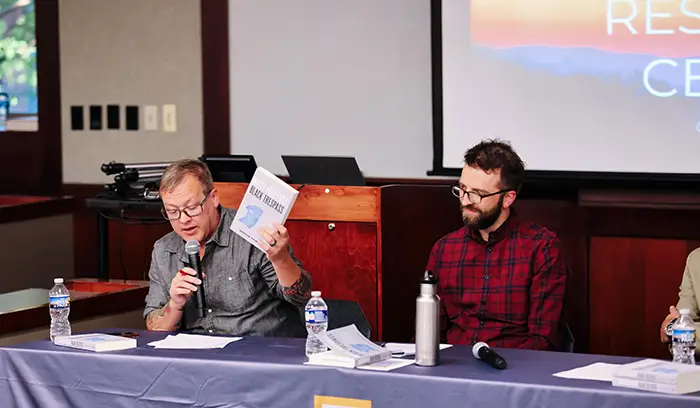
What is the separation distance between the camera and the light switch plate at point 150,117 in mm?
5680

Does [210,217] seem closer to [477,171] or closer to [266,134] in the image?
[477,171]

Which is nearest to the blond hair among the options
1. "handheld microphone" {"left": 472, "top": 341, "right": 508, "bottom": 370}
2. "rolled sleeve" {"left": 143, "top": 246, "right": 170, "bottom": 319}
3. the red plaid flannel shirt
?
"rolled sleeve" {"left": 143, "top": 246, "right": 170, "bottom": 319}

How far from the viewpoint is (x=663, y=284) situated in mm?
4566

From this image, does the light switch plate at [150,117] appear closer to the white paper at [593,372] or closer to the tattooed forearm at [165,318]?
the tattooed forearm at [165,318]

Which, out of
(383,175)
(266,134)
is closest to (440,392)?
(383,175)

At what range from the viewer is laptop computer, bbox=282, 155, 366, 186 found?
4.38 meters

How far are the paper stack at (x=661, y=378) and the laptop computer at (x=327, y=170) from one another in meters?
2.07

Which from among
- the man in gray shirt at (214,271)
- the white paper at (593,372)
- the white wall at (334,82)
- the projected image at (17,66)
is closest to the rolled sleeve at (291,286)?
the man in gray shirt at (214,271)

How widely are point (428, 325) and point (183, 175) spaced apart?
1118 millimetres

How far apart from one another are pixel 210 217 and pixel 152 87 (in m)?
2.41

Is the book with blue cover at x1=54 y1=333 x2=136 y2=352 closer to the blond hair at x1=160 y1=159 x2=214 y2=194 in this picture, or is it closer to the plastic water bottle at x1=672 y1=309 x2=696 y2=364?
the blond hair at x1=160 y1=159 x2=214 y2=194

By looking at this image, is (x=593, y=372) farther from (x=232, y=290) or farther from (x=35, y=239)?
(x=35, y=239)

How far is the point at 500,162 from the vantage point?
3477mm

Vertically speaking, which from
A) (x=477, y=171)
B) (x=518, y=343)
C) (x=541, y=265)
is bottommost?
(x=518, y=343)
